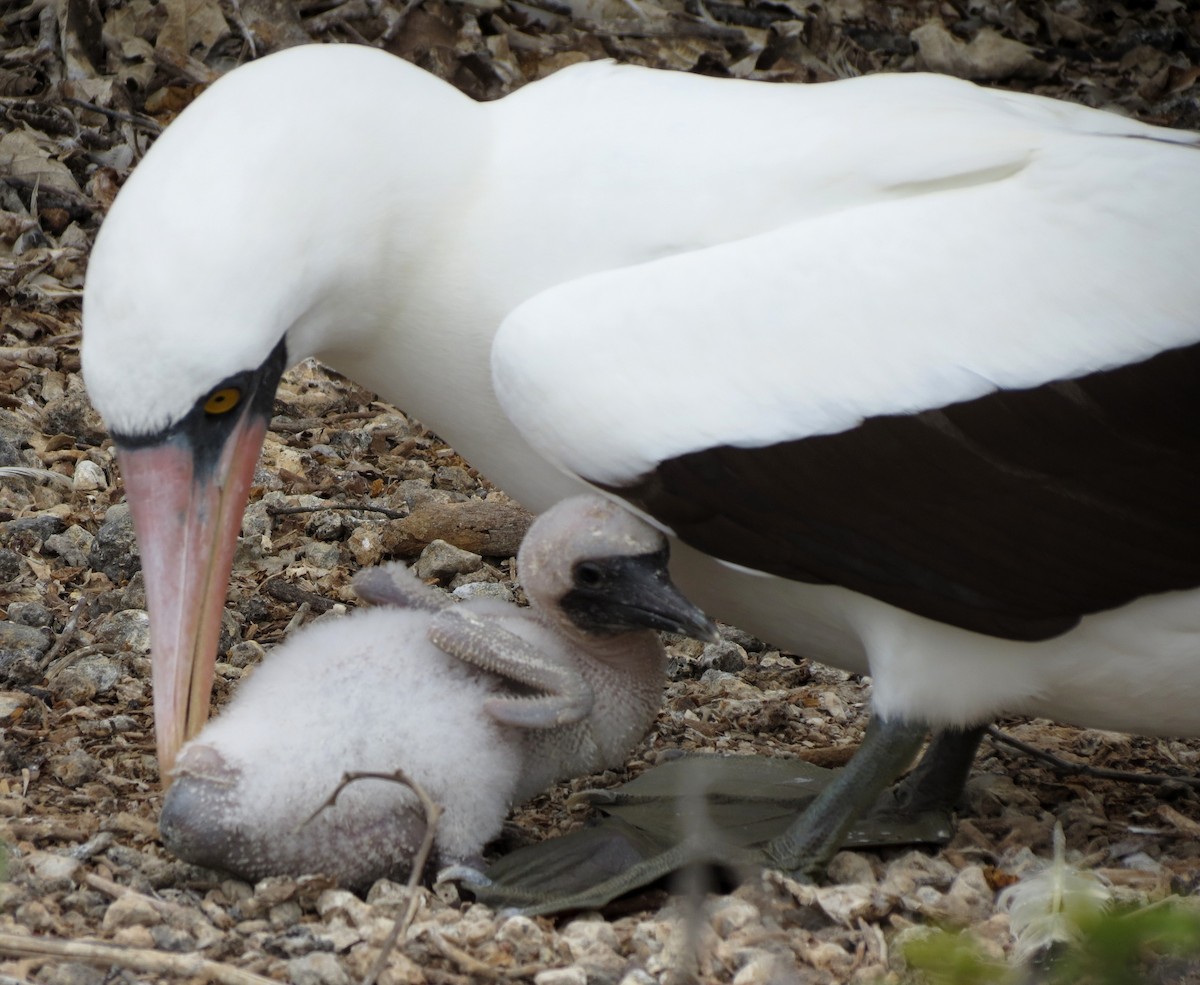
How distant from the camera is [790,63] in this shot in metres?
8.17

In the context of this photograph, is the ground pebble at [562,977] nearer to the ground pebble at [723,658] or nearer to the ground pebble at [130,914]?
the ground pebble at [130,914]

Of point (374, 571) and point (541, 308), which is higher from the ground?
point (541, 308)

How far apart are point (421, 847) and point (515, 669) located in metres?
0.46

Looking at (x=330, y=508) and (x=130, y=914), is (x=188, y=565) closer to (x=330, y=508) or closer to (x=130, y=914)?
(x=130, y=914)

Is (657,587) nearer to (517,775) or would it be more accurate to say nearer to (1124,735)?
(517,775)

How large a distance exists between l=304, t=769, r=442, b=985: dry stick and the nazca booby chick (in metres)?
0.06

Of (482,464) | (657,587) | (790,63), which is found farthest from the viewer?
(790,63)

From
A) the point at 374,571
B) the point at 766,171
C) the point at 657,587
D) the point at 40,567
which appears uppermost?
the point at 766,171

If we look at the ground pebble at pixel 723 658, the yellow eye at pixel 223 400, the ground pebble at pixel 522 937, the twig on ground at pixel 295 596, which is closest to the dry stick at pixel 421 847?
the ground pebble at pixel 522 937

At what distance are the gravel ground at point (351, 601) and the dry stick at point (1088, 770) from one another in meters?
0.03

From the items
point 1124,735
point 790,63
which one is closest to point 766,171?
point 1124,735

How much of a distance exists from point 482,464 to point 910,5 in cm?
591

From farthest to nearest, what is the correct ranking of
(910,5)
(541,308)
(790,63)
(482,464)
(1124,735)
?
(910,5) → (790,63) → (1124,735) → (482,464) → (541,308)

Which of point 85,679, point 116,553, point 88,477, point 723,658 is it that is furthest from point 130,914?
point 88,477
